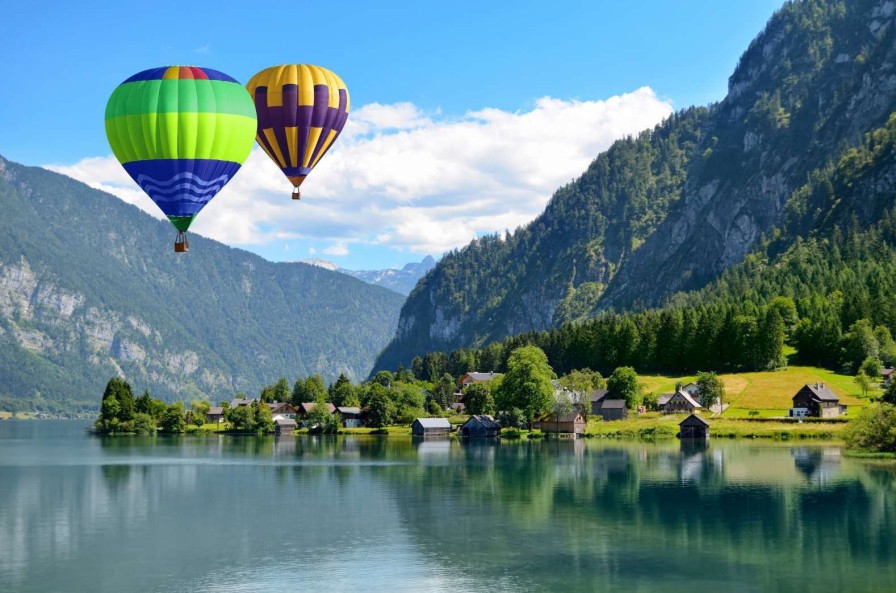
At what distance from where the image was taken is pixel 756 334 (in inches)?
6658

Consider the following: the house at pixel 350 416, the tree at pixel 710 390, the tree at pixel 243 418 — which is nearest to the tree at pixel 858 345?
the tree at pixel 710 390

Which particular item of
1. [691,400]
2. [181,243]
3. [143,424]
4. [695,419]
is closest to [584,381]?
[691,400]

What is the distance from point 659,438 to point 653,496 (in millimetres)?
66540

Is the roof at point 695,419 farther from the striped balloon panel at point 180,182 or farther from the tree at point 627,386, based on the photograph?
the striped balloon panel at point 180,182

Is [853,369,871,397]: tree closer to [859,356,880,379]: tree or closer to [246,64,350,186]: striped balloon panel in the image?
[859,356,880,379]: tree

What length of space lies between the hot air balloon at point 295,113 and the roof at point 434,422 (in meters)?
94.2

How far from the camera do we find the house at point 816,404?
133m

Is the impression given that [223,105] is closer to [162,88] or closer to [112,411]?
[162,88]

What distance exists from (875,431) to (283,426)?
387ft

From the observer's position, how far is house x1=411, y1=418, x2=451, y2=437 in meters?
164

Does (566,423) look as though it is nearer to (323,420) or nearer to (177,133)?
(323,420)

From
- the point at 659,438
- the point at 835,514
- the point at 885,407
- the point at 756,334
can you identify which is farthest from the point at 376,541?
the point at 756,334

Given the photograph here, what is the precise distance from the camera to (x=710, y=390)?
5787 inches

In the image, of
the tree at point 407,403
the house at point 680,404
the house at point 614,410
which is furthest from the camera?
the tree at point 407,403
